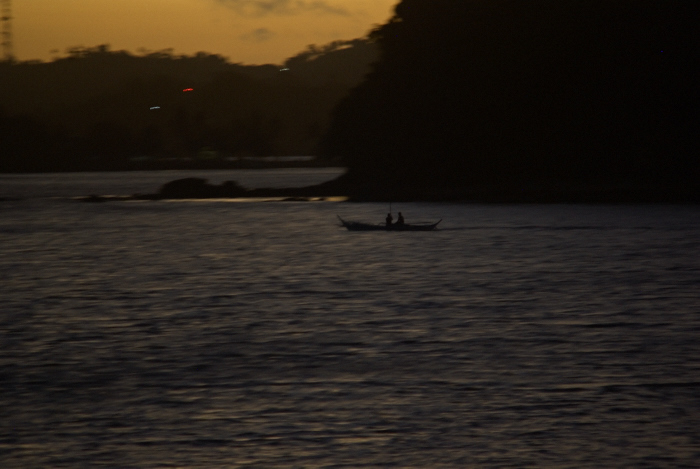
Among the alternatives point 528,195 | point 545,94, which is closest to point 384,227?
point 545,94

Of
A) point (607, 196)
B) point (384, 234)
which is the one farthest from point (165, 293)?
point (607, 196)

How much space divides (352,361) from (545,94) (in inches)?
2568

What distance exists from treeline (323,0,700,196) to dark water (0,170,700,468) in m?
37.2

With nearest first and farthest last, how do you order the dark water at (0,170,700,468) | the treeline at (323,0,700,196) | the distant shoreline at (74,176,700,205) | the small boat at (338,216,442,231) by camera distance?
the dark water at (0,170,700,468) → the small boat at (338,216,442,231) → the treeline at (323,0,700,196) → the distant shoreline at (74,176,700,205)

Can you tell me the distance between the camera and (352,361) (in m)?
16.2

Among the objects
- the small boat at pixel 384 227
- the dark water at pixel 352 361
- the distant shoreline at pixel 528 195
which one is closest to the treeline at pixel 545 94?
the distant shoreline at pixel 528 195

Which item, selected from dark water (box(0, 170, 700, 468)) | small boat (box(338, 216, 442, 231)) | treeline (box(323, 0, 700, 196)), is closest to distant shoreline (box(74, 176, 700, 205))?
treeline (box(323, 0, 700, 196))

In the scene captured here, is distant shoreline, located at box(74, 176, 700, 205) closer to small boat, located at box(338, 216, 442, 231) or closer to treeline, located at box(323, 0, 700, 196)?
treeline, located at box(323, 0, 700, 196)

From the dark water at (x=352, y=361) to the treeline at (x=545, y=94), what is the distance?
122ft

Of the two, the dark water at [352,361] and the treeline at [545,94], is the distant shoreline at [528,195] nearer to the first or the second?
the treeline at [545,94]

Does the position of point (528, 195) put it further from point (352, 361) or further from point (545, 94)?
point (352, 361)

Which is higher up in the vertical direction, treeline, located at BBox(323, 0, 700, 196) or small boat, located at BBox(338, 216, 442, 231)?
treeline, located at BBox(323, 0, 700, 196)

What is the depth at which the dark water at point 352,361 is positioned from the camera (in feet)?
34.6

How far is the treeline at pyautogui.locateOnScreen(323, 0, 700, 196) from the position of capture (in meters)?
74.8
